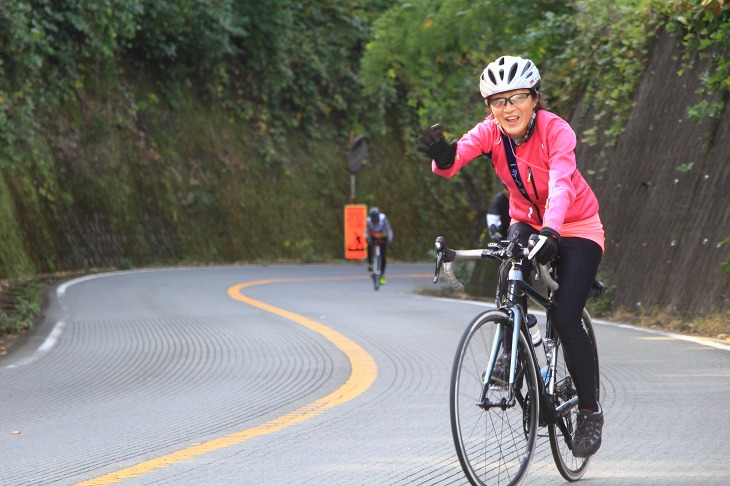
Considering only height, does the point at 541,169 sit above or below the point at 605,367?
above

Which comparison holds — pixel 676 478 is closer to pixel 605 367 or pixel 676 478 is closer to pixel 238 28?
pixel 605 367

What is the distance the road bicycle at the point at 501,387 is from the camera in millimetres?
4695

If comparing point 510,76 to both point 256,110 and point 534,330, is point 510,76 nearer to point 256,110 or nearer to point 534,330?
point 534,330

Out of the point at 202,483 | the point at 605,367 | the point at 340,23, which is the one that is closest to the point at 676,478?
the point at 202,483

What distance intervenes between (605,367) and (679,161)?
17.0ft

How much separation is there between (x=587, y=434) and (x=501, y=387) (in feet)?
2.48

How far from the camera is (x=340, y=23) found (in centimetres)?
3991

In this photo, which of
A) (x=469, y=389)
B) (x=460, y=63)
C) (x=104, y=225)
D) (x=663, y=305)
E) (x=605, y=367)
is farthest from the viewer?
(x=104, y=225)

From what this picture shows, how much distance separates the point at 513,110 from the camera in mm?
5172

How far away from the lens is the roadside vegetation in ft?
56.2

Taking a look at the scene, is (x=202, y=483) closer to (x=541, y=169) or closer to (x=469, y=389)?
(x=469, y=389)

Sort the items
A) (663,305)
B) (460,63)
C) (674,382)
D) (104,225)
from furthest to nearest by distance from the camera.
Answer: (104,225) → (460,63) → (663,305) → (674,382)

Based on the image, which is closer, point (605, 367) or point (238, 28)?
point (605, 367)

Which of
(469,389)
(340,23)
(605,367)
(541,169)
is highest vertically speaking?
(340,23)
